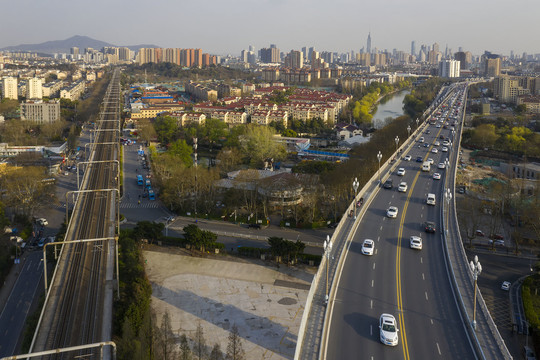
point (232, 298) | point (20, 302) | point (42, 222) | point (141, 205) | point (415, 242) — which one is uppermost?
point (415, 242)

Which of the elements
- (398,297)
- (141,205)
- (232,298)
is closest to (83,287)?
(232,298)

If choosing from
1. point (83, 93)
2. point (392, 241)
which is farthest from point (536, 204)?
point (83, 93)

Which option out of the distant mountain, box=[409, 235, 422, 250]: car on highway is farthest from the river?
the distant mountain

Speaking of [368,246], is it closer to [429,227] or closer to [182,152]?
[429,227]

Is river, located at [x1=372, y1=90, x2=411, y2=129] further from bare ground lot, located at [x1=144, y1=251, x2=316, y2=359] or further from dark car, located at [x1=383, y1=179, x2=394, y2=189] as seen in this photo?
bare ground lot, located at [x1=144, y1=251, x2=316, y2=359]

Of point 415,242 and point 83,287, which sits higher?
point 415,242

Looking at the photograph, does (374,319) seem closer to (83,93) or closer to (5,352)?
(5,352)

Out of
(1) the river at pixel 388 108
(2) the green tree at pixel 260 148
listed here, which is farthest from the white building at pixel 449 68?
(2) the green tree at pixel 260 148
